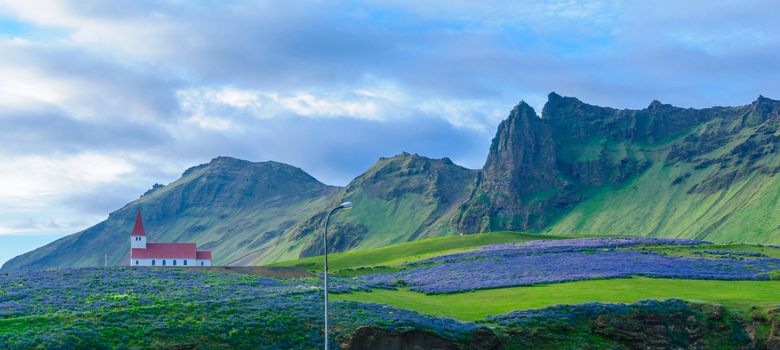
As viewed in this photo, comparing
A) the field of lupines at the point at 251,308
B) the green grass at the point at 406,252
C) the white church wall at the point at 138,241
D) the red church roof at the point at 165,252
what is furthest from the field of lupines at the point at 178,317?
the red church roof at the point at 165,252

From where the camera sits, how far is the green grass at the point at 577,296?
201 ft

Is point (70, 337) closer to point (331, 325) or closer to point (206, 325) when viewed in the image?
point (206, 325)

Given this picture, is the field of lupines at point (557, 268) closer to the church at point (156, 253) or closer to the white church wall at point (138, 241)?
the church at point (156, 253)

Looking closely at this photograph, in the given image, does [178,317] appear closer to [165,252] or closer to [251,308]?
[251,308]

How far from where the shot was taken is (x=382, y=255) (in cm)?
12912

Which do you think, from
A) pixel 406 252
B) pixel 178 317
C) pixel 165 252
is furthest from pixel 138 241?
pixel 178 317

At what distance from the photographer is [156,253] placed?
127750 mm

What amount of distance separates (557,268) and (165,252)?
7001cm

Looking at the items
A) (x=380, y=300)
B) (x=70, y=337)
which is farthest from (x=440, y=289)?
(x=70, y=337)

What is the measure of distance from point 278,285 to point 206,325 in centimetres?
2402

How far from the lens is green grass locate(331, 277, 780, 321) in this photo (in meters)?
61.4

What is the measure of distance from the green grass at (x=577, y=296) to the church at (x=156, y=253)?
6355cm

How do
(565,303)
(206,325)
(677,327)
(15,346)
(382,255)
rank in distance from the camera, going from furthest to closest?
(382,255) < (565,303) < (677,327) < (206,325) < (15,346)

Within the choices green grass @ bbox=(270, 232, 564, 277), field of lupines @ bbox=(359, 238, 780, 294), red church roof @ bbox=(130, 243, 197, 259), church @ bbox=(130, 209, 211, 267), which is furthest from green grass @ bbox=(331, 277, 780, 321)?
red church roof @ bbox=(130, 243, 197, 259)
